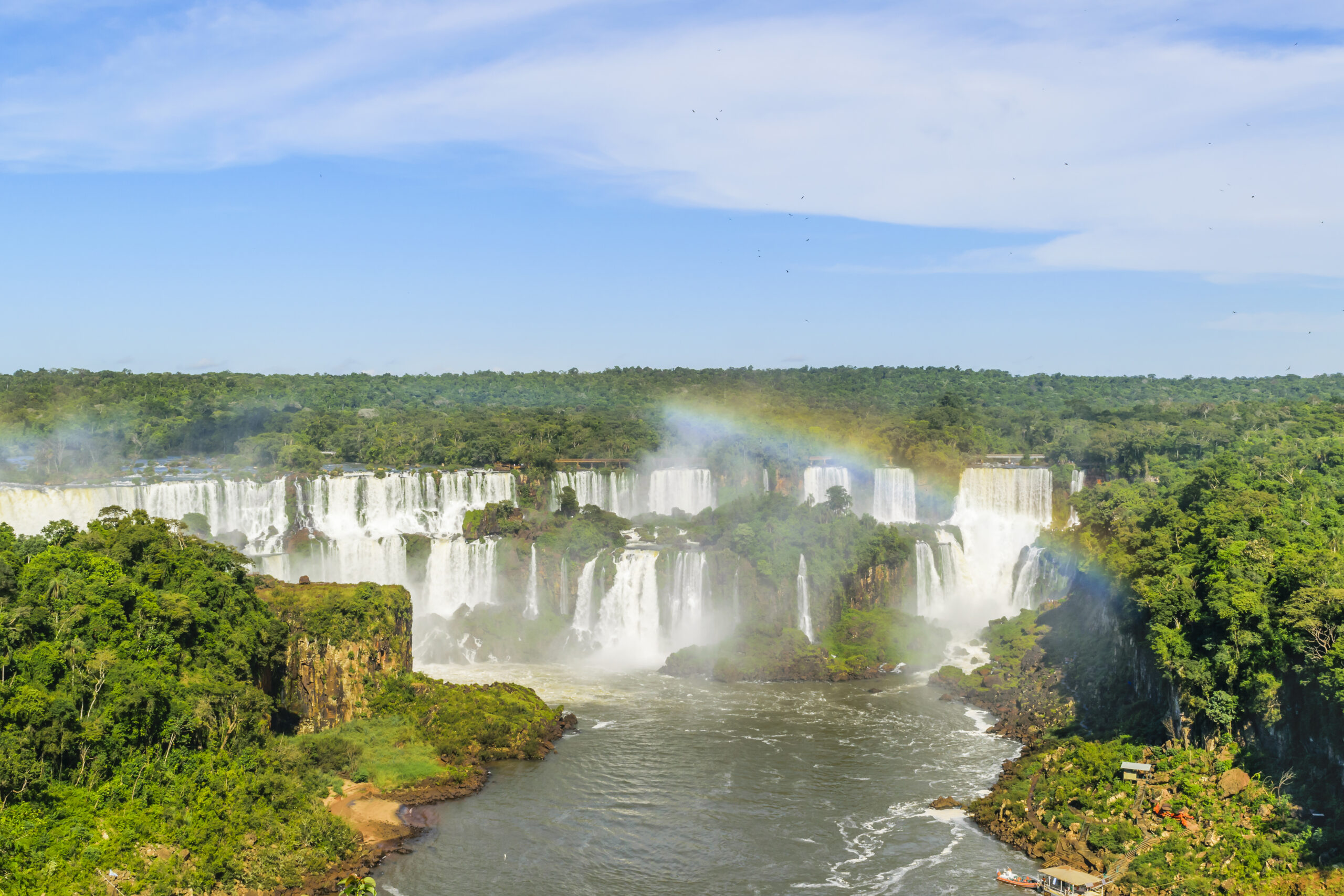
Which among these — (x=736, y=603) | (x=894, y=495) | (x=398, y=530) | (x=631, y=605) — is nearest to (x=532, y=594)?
(x=631, y=605)

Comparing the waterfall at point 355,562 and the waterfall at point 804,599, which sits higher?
the waterfall at point 355,562

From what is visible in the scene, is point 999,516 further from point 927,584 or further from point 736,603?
point 736,603

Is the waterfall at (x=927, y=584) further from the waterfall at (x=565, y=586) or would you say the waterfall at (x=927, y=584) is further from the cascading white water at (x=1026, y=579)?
the waterfall at (x=565, y=586)

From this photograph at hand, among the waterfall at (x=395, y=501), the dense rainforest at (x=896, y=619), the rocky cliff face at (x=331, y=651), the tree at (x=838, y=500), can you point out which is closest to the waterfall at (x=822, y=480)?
the tree at (x=838, y=500)

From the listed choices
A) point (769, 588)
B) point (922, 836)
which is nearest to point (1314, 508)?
point (922, 836)

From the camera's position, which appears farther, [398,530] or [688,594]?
[398,530]

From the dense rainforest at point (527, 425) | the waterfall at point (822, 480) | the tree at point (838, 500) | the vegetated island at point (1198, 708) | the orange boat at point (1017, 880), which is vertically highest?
the dense rainforest at point (527, 425)

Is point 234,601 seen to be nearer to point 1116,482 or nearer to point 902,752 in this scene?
point 902,752
